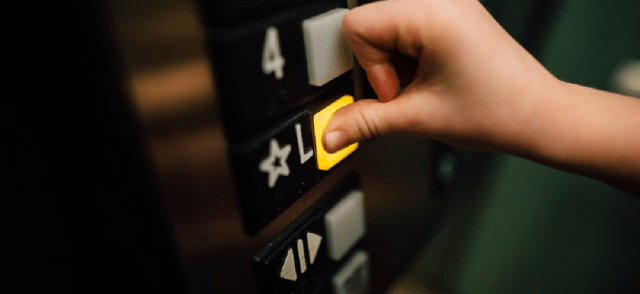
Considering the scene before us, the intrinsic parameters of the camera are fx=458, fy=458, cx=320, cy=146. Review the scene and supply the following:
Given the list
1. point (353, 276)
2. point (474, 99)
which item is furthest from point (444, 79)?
point (353, 276)

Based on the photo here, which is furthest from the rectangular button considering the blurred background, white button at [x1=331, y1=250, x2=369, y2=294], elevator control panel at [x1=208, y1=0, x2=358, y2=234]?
the blurred background

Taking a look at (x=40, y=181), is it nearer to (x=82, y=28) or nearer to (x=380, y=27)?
(x=82, y=28)

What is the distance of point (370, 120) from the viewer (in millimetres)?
373

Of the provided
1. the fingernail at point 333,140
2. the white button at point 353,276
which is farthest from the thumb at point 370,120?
the white button at point 353,276

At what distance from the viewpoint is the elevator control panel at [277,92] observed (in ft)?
0.90

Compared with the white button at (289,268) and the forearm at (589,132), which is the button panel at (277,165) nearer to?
the white button at (289,268)

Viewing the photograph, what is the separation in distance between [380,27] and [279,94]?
10cm

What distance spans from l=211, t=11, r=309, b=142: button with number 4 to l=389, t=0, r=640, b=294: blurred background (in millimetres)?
547

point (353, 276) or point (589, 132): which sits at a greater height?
point (589, 132)

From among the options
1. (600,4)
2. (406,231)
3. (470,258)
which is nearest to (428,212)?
(406,231)

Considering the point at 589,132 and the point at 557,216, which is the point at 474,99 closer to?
the point at 589,132

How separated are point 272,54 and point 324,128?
0.09 m

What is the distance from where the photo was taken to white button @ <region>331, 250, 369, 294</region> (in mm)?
477

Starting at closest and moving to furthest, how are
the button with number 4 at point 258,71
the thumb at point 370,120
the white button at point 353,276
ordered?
1. the button with number 4 at point 258,71
2. the thumb at point 370,120
3. the white button at point 353,276
